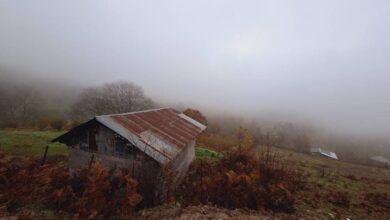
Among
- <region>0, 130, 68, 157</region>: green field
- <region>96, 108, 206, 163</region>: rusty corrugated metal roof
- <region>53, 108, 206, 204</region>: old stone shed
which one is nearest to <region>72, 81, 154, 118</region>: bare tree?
<region>0, 130, 68, 157</region>: green field

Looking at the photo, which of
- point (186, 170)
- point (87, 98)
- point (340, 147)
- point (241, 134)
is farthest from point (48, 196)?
point (340, 147)

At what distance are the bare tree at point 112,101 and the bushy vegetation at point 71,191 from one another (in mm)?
30780

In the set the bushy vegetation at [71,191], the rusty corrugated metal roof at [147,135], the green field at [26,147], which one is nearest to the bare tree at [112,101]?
the green field at [26,147]

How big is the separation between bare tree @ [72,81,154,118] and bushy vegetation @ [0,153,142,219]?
30.8 m

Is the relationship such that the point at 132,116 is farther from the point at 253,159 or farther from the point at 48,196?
the point at 253,159

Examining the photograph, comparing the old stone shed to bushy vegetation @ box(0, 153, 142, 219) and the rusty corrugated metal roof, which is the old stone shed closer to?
the rusty corrugated metal roof

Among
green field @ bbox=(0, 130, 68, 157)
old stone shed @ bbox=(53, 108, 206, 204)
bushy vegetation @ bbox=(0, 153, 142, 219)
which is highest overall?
old stone shed @ bbox=(53, 108, 206, 204)

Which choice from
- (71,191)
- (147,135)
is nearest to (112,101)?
(147,135)

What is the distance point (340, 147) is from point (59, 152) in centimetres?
12261

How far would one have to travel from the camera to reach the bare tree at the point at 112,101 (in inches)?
1459

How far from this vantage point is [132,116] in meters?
10.6

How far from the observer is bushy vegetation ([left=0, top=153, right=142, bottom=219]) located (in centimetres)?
611

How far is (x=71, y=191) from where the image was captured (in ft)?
20.8

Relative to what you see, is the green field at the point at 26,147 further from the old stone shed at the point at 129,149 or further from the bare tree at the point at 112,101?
the bare tree at the point at 112,101
